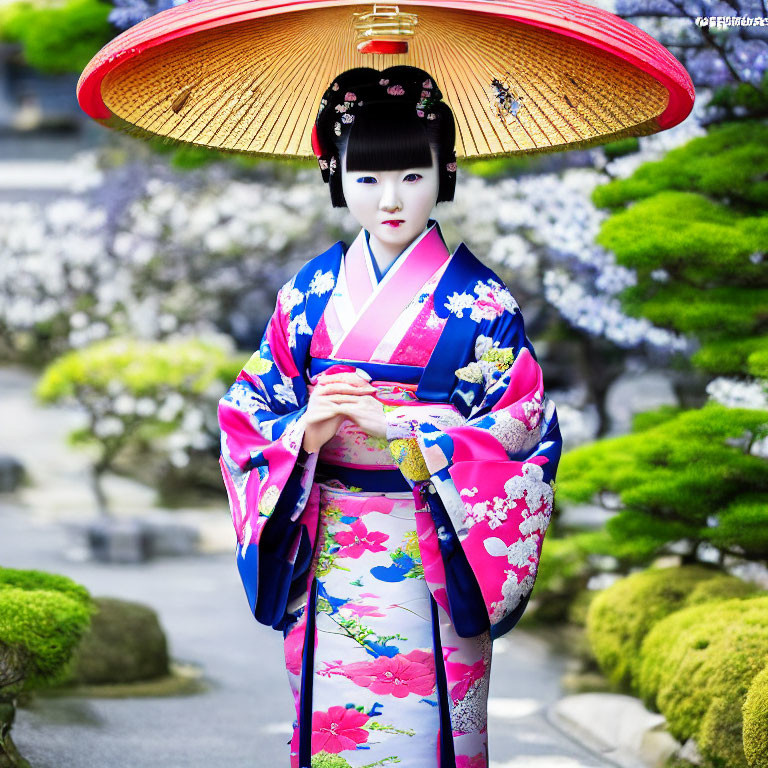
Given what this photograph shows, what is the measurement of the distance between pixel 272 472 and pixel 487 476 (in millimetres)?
650

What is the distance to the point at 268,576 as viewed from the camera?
364 cm

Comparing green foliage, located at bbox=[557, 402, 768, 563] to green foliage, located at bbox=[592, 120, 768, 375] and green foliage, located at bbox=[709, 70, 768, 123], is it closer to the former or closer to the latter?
green foliage, located at bbox=[592, 120, 768, 375]

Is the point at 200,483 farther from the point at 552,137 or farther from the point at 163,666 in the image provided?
the point at 552,137

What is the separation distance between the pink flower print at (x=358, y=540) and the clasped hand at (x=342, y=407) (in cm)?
32

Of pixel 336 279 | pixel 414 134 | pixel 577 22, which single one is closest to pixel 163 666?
pixel 336 279

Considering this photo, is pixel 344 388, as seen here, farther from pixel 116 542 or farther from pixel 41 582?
pixel 116 542

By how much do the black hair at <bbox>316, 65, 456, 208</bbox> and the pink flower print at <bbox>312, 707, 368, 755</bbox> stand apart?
1.65 m

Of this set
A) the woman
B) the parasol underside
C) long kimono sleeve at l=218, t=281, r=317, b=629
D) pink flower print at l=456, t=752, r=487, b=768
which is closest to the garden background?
the parasol underside

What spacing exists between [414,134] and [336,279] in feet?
1.68

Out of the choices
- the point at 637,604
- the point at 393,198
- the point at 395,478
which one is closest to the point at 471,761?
the point at 395,478

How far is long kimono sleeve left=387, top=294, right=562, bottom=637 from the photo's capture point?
339 centimetres

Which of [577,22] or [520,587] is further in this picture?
[520,587]

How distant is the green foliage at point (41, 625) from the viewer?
4.28 meters

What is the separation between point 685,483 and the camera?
514 centimetres
